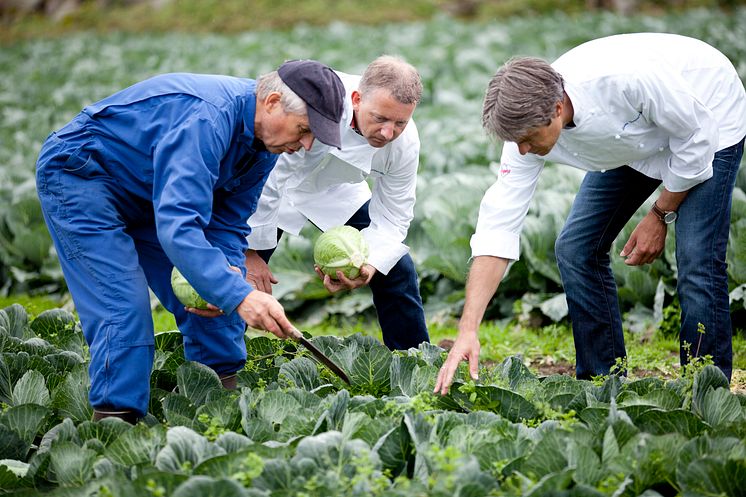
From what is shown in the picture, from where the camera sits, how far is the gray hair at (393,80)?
3863 mm

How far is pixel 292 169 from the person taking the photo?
4.49 metres

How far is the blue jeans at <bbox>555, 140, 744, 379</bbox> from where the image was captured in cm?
399

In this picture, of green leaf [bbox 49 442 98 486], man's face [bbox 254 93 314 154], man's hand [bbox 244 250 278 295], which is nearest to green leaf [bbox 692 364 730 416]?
man's face [bbox 254 93 314 154]

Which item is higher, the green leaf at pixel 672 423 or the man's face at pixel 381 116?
the man's face at pixel 381 116

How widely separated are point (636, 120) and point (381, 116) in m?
1.09

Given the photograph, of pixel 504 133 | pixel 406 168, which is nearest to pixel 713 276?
pixel 504 133

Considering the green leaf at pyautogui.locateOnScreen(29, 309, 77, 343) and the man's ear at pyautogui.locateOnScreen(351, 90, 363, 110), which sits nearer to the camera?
the man's ear at pyautogui.locateOnScreen(351, 90, 363, 110)

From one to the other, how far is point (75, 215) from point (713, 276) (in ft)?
9.19

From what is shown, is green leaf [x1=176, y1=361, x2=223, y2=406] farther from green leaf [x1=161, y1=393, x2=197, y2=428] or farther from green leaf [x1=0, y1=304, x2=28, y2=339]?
green leaf [x1=0, y1=304, x2=28, y2=339]

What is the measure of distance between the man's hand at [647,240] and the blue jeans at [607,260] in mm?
99

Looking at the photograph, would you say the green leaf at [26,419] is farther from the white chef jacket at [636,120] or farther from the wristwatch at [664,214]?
the wristwatch at [664,214]

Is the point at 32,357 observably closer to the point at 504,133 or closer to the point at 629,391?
the point at 504,133

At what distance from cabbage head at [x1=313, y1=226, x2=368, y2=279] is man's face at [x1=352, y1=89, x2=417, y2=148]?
1.79 ft

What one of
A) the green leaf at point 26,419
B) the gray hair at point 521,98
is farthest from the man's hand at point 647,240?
the green leaf at point 26,419
